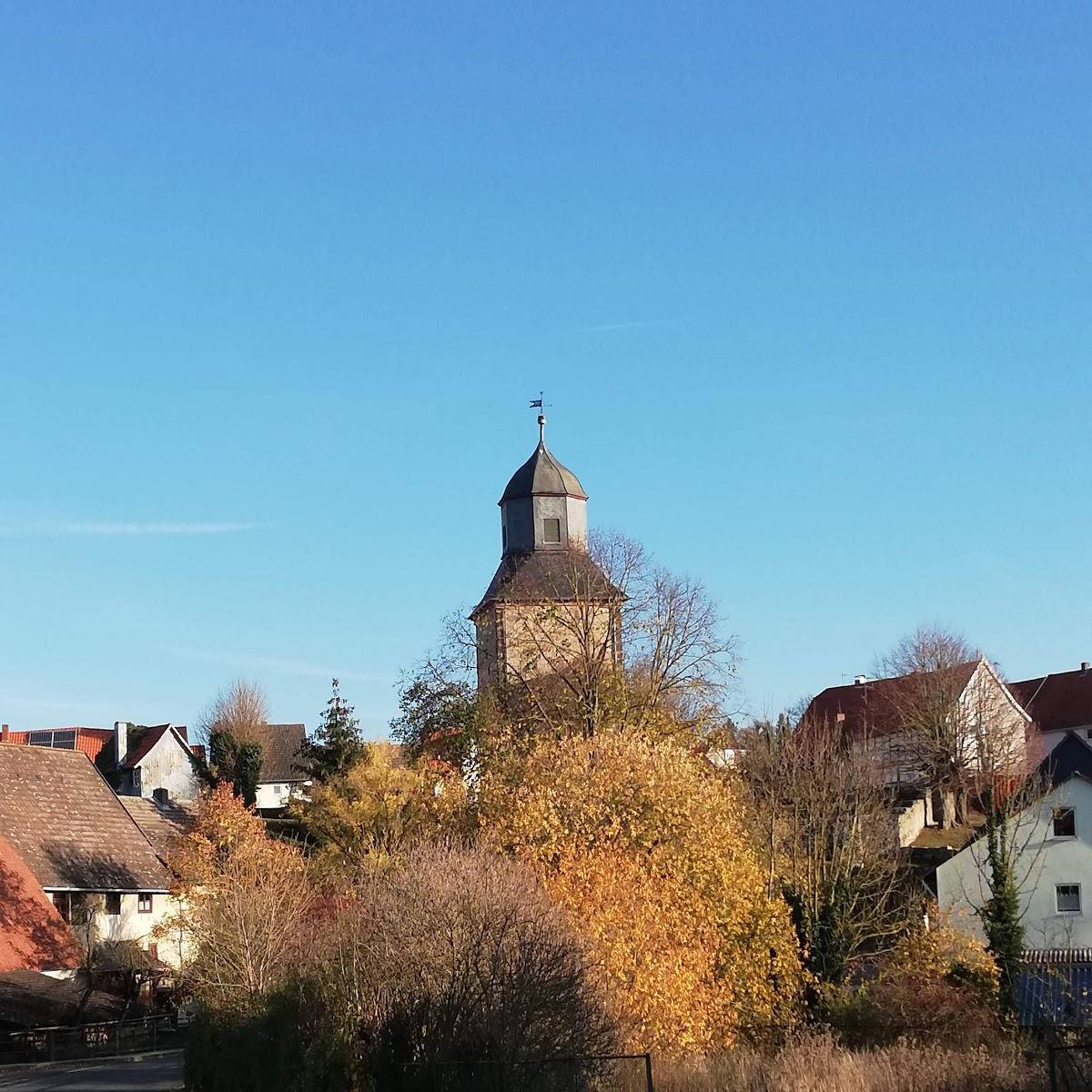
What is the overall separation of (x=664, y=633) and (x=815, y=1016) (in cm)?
1712

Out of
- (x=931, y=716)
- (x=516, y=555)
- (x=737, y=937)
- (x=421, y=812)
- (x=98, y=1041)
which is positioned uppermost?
(x=516, y=555)

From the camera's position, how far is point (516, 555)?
69.4 metres

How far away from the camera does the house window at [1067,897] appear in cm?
5247

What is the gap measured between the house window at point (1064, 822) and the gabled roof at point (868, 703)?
82.5 feet

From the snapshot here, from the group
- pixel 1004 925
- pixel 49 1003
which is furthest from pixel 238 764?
pixel 1004 925

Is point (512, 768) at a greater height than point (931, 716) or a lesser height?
lesser

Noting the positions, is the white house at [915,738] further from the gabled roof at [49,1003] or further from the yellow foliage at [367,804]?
the gabled roof at [49,1003]

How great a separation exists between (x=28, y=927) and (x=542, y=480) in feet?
103

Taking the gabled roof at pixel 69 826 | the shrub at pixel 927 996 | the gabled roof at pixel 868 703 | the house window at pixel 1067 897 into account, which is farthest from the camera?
the gabled roof at pixel 868 703

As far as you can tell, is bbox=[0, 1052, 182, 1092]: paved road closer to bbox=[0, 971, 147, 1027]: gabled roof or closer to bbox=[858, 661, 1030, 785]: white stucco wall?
bbox=[0, 971, 147, 1027]: gabled roof

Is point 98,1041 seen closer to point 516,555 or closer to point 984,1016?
point 984,1016

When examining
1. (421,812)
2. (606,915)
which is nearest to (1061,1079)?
(606,915)

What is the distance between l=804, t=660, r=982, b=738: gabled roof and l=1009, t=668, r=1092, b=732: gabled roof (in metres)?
10.4

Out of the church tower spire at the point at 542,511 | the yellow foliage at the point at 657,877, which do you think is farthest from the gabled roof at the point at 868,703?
the yellow foliage at the point at 657,877
